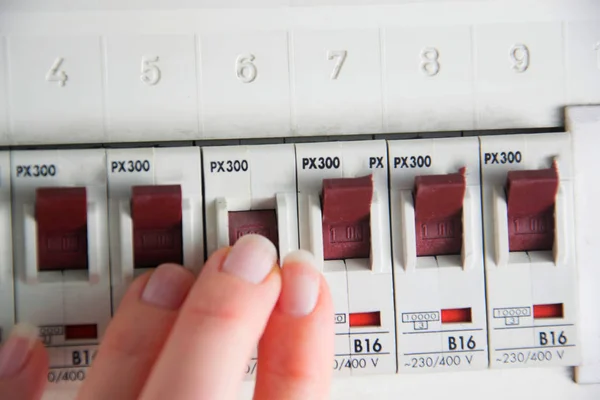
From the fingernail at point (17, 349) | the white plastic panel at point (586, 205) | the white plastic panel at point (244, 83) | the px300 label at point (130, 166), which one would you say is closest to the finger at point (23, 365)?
the fingernail at point (17, 349)

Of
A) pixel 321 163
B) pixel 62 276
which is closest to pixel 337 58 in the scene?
pixel 321 163

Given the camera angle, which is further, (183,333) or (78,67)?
(78,67)

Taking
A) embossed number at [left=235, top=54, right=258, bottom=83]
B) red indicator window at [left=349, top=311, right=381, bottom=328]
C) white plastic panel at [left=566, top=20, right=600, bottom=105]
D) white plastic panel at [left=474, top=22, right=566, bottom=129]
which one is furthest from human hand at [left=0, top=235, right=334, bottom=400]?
white plastic panel at [left=566, top=20, right=600, bottom=105]

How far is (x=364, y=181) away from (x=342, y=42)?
191 millimetres

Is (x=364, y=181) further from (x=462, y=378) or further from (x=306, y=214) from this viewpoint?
(x=462, y=378)

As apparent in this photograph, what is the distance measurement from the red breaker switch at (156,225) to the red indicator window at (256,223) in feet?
0.23

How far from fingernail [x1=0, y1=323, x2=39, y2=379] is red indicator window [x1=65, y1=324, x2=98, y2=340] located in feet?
0.12

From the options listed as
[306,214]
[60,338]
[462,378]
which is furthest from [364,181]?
[60,338]

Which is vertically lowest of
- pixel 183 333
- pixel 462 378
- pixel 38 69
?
pixel 462 378

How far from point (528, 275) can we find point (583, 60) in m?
0.30

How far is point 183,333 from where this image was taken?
1.54ft

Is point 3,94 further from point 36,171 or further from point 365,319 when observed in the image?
point 365,319

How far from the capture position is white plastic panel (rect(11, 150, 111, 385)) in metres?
0.62

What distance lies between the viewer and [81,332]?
2.10 ft
